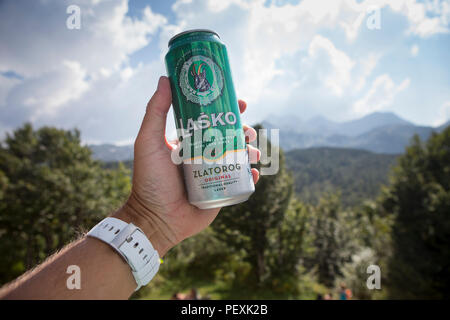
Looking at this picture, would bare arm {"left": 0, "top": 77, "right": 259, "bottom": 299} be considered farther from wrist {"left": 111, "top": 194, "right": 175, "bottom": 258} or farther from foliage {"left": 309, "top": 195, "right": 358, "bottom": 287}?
foliage {"left": 309, "top": 195, "right": 358, "bottom": 287}

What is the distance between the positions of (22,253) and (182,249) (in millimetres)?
12747

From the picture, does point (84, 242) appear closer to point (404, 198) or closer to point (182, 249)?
point (404, 198)

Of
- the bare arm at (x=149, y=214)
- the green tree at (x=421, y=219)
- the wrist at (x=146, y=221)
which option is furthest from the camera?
the green tree at (x=421, y=219)

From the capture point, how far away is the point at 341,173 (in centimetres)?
14725

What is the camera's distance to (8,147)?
84.8 feet

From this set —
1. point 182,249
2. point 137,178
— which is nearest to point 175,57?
point 137,178

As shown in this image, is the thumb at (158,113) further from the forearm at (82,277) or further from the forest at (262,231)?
the forest at (262,231)

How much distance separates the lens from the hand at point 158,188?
2.47m

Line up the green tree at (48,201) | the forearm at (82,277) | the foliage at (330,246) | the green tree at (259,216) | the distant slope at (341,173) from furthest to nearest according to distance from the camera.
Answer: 1. the distant slope at (341,173)
2. the foliage at (330,246)
3. the green tree at (48,201)
4. the green tree at (259,216)
5. the forearm at (82,277)

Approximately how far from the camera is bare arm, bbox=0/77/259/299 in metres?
1.80

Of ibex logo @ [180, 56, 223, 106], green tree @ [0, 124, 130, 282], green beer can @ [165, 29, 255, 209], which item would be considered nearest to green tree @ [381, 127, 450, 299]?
green beer can @ [165, 29, 255, 209]

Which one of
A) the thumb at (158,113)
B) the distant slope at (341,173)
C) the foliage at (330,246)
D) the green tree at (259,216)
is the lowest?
the foliage at (330,246)

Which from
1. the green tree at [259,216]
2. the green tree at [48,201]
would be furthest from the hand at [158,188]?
the green tree at [48,201]

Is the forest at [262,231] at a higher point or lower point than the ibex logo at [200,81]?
lower
